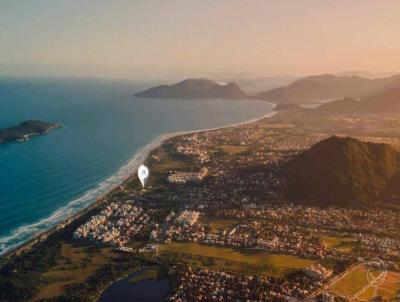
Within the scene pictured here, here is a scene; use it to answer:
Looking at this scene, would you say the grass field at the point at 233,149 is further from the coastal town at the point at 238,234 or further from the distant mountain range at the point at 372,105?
the distant mountain range at the point at 372,105

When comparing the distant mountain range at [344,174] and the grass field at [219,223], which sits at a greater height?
the distant mountain range at [344,174]

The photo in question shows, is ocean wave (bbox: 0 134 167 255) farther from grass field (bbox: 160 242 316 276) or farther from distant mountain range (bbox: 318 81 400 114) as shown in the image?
distant mountain range (bbox: 318 81 400 114)

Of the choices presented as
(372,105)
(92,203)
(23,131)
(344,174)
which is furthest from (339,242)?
(372,105)

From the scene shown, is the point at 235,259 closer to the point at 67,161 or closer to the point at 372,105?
the point at 67,161

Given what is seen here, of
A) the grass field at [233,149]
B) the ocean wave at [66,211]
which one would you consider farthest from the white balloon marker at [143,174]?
the grass field at [233,149]

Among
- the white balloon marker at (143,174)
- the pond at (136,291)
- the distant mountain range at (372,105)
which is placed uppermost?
the distant mountain range at (372,105)
